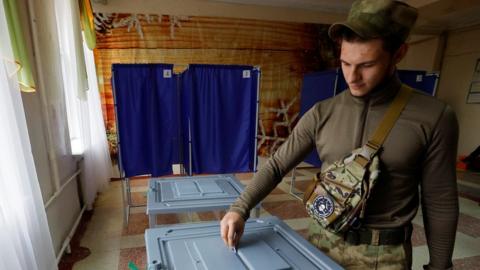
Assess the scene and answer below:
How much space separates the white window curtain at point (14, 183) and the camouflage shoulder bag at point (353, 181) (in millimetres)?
1266

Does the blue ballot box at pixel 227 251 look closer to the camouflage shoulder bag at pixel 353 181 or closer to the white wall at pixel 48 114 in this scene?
the camouflage shoulder bag at pixel 353 181

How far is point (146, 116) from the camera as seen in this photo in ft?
7.55

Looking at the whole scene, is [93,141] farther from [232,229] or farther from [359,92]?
[359,92]

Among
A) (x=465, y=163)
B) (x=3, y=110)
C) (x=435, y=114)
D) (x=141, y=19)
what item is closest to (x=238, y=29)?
(x=141, y=19)

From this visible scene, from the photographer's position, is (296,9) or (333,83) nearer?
(333,83)

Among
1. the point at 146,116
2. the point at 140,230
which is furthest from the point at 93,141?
the point at 140,230

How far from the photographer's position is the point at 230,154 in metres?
2.56

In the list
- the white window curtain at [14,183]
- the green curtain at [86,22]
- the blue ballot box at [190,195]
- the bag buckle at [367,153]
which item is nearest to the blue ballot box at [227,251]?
the bag buckle at [367,153]

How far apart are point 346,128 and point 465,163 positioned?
4220 millimetres

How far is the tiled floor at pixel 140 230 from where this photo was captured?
1877 millimetres

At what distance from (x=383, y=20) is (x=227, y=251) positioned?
731 millimetres

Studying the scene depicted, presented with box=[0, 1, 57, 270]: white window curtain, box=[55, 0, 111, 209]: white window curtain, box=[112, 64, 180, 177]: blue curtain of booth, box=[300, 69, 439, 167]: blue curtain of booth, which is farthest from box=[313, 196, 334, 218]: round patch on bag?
box=[55, 0, 111, 209]: white window curtain

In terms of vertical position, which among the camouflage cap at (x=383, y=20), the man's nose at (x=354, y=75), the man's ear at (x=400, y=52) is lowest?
the man's nose at (x=354, y=75)

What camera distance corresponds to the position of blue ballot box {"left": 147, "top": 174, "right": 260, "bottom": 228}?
1293 mm
